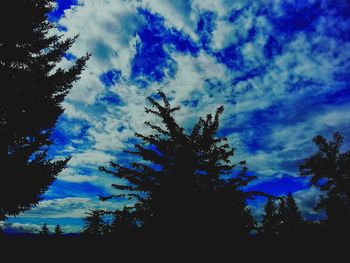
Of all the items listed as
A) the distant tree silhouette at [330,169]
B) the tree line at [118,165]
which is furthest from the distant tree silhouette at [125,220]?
the distant tree silhouette at [330,169]

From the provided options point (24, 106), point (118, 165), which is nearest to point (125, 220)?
point (118, 165)

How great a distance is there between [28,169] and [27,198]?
1.05 metres

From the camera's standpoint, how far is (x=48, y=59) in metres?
9.89

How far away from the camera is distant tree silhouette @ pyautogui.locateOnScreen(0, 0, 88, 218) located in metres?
7.47

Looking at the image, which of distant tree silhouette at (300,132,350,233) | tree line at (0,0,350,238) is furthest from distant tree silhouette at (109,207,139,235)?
distant tree silhouette at (300,132,350,233)

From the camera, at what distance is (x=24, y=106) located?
26.2ft

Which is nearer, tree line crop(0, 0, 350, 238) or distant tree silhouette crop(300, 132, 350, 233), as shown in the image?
tree line crop(0, 0, 350, 238)

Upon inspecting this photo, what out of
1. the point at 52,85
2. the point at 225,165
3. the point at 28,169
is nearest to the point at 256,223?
the point at 225,165

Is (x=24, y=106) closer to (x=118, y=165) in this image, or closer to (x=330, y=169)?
(x=118, y=165)

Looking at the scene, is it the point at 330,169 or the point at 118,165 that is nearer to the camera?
the point at 118,165

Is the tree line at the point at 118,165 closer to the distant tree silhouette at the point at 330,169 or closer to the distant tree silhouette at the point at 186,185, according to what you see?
the distant tree silhouette at the point at 186,185

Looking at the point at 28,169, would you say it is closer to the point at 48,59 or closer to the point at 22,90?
the point at 22,90

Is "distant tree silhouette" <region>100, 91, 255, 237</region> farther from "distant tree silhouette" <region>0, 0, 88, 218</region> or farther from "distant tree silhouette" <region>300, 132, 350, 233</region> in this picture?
"distant tree silhouette" <region>300, 132, 350, 233</region>

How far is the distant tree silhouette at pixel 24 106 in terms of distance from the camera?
24.5 ft
